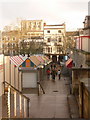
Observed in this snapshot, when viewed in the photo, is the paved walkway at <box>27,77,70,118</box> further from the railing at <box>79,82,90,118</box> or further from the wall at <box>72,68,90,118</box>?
the railing at <box>79,82,90,118</box>

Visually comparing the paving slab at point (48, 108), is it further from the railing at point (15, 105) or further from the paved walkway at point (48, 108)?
the railing at point (15, 105)

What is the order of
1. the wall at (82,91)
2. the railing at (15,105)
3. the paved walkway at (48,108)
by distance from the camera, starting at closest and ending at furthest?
the wall at (82,91) → the railing at (15,105) → the paved walkway at (48,108)

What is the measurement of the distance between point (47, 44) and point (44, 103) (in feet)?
223

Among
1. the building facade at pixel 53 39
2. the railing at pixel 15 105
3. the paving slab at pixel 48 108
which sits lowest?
the paving slab at pixel 48 108

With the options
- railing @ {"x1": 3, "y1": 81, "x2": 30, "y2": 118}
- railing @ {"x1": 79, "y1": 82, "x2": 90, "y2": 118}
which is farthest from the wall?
railing @ {"x1": 3, "y1": 81, "x2": 30, "y2": 118}

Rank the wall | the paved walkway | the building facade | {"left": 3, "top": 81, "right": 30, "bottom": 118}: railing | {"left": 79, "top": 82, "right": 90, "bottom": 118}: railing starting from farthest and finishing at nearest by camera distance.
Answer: the building facade, the paved walkway, {"left": 3, "top": 81, "right": 30, "bottom": 118}: railing, the wall, {"left": 79, "top": 82, "right": 90, "bottom": 118}: railing

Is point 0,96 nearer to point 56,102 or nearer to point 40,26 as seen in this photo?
point 56,102

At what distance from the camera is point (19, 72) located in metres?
18.2

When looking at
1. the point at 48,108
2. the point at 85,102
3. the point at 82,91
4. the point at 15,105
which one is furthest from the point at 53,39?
the point at 85,102

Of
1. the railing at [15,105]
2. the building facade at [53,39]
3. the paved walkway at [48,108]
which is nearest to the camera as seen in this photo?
the railing at [15,105]

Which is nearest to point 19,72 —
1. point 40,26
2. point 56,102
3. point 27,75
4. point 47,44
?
point 27,75

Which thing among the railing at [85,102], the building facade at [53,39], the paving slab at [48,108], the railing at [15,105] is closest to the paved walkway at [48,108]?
the paving slab at [48,108]

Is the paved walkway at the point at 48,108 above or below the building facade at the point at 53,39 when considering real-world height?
below

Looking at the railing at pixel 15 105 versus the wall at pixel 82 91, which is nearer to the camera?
the wall at pixel 82 91
